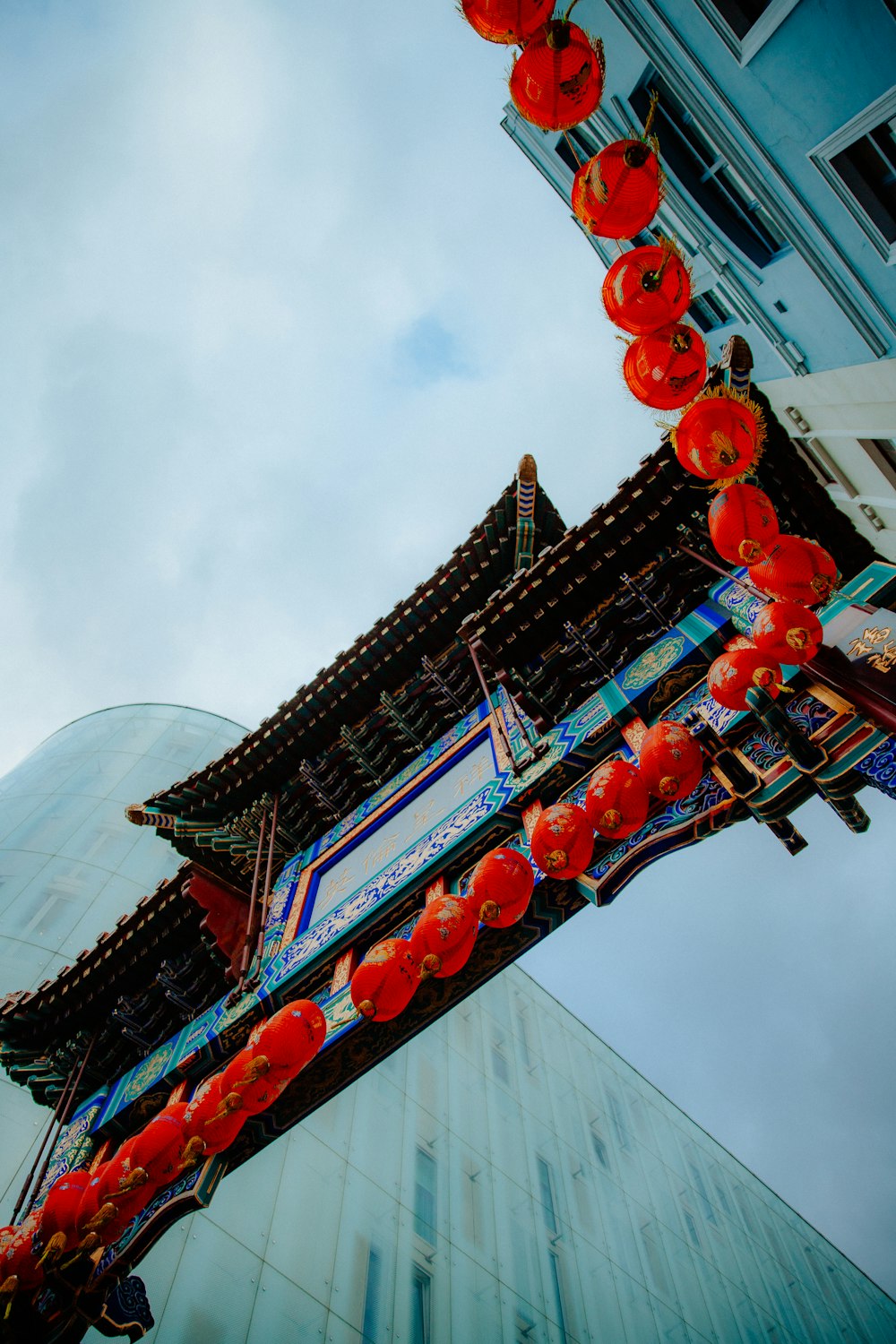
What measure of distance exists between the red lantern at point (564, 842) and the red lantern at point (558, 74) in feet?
17.0

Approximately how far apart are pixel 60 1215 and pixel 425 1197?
905cm

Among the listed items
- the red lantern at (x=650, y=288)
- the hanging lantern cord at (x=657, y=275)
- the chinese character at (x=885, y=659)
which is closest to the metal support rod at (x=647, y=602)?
the chinese character at (x=885, y=659)

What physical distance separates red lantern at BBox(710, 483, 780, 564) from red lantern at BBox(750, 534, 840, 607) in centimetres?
10

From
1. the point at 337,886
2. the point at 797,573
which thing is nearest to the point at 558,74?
the point at 797,573

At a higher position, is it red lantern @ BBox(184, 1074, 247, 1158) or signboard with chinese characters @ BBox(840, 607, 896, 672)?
red lantern @ BBox(184, 1074, 247, 1158)

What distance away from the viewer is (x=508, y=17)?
16.0 feet

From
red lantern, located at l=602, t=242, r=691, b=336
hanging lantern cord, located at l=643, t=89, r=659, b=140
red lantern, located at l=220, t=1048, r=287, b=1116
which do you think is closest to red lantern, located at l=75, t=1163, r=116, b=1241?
red lantern, located at l=220, t=1048, r=287, b=1116

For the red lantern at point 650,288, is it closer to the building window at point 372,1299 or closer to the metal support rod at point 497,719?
the metal support rod at point 497,719

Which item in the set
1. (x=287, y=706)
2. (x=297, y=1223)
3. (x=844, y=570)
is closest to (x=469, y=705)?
(x=287, y=706)

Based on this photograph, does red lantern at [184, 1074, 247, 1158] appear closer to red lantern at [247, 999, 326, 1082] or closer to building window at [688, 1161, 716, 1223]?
red lantern at [247, 999, 326, 1082]

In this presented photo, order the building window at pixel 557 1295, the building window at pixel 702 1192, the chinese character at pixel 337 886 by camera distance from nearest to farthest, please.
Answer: the chinese character at pixel 337 886, the building window at pixel 557 1295, the building window at pixel 702 1192

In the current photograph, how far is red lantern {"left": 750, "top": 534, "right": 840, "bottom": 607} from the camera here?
499cm

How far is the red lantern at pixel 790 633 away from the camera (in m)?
4.82

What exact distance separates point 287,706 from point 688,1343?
58.5ft
